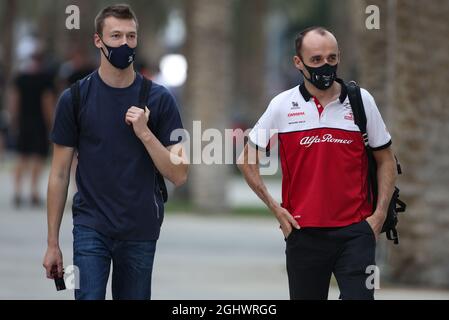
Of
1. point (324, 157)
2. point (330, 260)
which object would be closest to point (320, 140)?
point (324, 157)

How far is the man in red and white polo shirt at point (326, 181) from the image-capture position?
6875mm

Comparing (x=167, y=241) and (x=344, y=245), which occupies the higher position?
(x=344, y=245)

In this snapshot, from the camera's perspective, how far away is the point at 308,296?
6.96 meters

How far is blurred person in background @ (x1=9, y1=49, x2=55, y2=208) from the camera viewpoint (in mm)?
18781

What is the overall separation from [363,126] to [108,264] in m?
1.41

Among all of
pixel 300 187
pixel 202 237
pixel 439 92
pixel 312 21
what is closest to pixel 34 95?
pixel 202 237

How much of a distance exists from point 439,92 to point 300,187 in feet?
17.9

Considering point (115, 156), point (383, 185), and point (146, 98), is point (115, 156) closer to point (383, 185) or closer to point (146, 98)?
point (146, 98)

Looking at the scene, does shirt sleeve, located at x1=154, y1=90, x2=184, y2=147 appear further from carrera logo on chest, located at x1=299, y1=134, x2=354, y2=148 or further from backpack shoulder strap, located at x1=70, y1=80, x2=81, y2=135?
carrera logo on chest, located at x1=299, y1=134, x2=354, y2=148

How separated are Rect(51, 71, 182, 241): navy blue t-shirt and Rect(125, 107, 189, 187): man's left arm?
0.09m

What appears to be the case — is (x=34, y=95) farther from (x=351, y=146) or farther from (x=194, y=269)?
(x=351, y=146)

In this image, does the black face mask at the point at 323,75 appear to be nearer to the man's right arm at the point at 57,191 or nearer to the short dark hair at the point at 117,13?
the short dark hair at the point at 117,13

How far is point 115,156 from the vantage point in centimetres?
677

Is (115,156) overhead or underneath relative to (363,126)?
underneath
